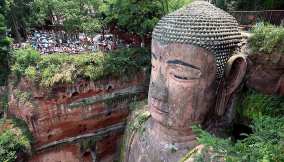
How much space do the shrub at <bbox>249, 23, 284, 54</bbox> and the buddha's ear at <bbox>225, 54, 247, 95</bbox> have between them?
42 cm

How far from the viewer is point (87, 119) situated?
13195 mm

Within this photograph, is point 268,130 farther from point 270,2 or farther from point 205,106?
point 270,2

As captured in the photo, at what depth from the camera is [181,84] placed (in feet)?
23.6

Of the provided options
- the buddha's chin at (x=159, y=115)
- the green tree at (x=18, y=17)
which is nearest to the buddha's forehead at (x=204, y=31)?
the buddha's chin at (x=159, y=115)

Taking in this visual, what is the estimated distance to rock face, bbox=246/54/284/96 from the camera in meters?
7.40

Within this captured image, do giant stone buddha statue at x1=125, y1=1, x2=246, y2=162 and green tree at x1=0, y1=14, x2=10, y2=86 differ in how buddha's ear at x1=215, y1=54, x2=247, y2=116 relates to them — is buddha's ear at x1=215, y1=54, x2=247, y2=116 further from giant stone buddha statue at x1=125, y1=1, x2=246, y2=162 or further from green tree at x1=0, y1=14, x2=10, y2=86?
green tree at x1=0, y1=14, x2=10, y2=86

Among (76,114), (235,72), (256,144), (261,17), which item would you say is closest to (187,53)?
(235,72)

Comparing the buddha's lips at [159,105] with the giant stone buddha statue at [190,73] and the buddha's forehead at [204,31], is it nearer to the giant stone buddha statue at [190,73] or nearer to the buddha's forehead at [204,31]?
the giant stone buddha statue at [190,73]

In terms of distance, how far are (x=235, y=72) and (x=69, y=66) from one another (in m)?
7.65

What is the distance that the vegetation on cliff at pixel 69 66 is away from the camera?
1255 centimetres

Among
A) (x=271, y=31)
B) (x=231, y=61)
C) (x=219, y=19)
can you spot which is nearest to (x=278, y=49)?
(x=271, y=31)

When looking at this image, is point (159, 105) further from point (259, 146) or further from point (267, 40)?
point (259, 146)

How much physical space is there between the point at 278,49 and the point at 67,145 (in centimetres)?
955

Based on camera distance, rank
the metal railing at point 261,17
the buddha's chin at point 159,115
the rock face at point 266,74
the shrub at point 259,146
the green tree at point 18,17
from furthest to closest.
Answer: the green tree at point 18,17, the metal railing at point 261,17, the buddha's chin at point 159,115, the rock face at point 266,74, the shrub at point 259,146
